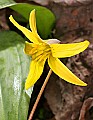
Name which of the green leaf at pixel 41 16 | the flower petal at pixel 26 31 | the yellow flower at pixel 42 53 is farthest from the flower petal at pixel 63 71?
the green leaf at pixel 41 16

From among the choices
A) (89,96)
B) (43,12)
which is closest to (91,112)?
(89,96)

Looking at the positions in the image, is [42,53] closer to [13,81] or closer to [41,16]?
[13,81]

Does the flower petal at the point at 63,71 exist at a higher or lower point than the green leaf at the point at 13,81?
higher

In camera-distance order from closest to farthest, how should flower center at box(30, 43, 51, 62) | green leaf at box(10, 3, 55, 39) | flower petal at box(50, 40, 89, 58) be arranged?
1. flower petal at box(50, 40, 89, 58)
2. flower center at box(30, 43, 51, 62)
3. green leaf at box(10, 3, 55, 39)

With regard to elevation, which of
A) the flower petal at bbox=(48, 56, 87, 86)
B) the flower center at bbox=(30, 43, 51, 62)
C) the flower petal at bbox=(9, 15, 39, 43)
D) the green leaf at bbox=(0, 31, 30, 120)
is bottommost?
the green leaf at bbox=(0, 31, 30, 120)

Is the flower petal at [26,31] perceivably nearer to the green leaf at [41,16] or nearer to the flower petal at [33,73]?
the flower petal at [33,73]

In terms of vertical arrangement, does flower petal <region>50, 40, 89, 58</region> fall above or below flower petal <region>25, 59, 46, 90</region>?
above

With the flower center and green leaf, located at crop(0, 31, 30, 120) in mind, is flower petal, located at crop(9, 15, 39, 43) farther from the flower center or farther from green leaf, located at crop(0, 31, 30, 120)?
green leaf, located at crop(0, 31, 30, 120)

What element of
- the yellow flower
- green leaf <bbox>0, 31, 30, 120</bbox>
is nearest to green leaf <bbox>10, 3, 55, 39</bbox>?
green leaf <bbox>0, 31, 30, 120</bbox>
